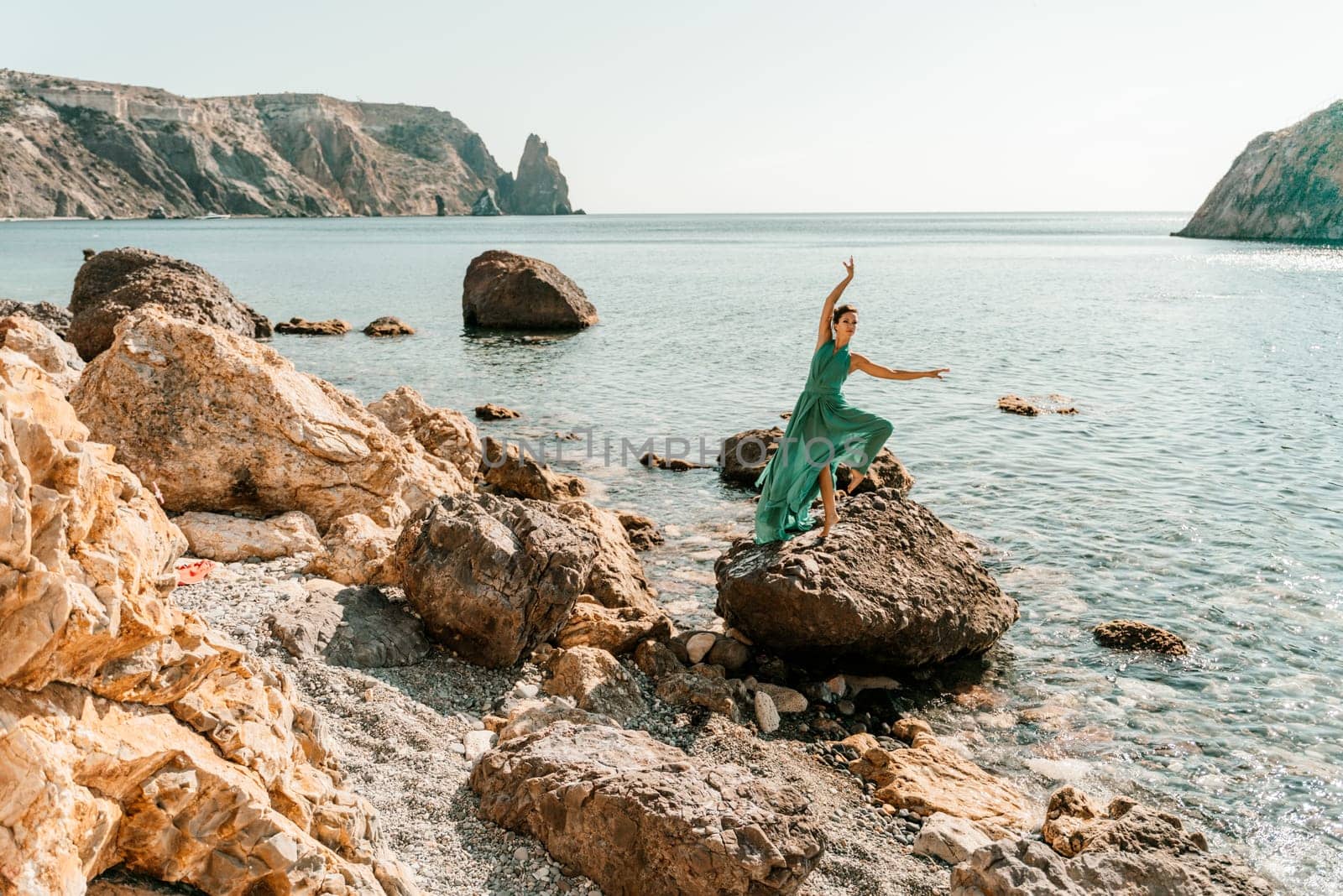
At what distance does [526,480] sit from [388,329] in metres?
21.5

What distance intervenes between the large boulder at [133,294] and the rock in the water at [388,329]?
10122mm

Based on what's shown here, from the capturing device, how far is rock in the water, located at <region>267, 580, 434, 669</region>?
6.90 metres

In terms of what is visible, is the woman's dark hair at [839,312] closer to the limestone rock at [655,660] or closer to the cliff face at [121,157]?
the limestone rock at [655,660]

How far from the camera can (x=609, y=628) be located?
8.72 meters

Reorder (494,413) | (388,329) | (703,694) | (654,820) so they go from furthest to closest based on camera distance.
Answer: (388,329) → (494,413) → (703,694) → (654,820)

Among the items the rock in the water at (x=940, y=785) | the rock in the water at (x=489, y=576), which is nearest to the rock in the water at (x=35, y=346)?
the rock in the water at (x=489, y=576)

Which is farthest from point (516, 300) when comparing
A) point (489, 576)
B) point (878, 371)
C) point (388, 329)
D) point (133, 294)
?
point (489, 576)

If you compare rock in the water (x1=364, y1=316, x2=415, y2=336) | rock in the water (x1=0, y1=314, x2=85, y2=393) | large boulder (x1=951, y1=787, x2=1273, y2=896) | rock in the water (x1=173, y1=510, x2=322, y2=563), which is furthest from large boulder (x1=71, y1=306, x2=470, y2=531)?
rock in the water (x1=364, y1=316, x2=415, y2=336)

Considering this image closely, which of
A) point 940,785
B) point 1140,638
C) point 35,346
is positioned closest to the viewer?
point 940,785

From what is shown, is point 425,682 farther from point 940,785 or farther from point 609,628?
point 940,785

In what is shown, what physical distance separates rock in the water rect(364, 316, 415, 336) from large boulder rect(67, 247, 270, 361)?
10.1 m

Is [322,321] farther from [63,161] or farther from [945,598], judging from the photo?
[63,161]

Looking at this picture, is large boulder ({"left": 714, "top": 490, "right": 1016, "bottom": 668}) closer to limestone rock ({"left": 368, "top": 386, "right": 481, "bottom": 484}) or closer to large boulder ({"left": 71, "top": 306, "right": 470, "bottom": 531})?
large boulder ({"left": 71, "top": 306, "right": 470, "bottom": 531})

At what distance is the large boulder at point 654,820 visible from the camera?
197 inches
